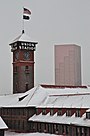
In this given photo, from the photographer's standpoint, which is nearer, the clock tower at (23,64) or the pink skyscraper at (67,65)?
the clock tower at (23,64)

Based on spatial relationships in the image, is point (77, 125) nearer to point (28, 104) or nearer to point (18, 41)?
point (28, 104)

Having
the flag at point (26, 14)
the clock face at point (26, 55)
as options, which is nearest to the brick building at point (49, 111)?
the clock face at point (26, 55)

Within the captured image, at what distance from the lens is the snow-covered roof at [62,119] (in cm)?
5542

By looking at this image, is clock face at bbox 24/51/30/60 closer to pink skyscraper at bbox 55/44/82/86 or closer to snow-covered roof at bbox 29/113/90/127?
snow-covered roof at bbox 29/113/90/127

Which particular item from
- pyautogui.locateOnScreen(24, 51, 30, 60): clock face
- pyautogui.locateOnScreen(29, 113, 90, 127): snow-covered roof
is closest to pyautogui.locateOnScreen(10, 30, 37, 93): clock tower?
pyautogui.locateOnScreen(24, 51, 30, 60): clock face

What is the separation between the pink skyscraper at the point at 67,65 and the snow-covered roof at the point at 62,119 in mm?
96680

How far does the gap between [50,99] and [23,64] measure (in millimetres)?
24050

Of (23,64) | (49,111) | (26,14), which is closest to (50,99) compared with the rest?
(49,111)

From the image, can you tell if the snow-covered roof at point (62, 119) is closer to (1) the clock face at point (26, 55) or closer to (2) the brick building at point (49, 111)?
(2) the brick building at point (49, 111)

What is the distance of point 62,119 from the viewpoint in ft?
211

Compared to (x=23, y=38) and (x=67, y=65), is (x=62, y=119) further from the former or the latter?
(x=67, y=65)

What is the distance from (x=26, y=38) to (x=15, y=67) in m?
8.52

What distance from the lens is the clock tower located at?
95.8m

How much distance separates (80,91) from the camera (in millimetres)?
87375
